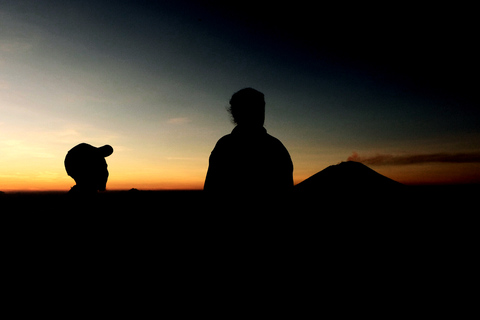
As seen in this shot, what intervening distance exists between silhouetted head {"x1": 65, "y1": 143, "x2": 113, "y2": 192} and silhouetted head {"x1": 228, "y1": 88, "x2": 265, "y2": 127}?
71.6 inches

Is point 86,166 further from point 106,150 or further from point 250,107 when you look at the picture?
point 250,107

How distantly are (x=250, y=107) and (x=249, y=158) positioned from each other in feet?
1.65

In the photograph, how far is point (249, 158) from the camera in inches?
81.2

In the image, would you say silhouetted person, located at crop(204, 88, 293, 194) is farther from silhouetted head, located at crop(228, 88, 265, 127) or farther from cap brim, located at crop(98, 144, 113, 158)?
cap brim, located at crop(98, 144, 113, 158)

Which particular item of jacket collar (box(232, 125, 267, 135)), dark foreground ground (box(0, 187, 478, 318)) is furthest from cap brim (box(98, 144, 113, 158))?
jacket collar (box(232, 125, 267, 135))

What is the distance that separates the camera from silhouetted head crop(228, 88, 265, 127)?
2.09 meters

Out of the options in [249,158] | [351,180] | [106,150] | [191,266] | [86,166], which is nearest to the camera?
[249,158]

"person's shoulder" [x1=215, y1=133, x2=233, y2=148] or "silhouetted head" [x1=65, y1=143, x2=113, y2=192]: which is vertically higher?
"person's shoulder" [x1=215, y1=133, x2=233, y2=148]

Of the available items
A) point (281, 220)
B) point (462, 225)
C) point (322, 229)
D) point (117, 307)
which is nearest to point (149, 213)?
point (117, 307)

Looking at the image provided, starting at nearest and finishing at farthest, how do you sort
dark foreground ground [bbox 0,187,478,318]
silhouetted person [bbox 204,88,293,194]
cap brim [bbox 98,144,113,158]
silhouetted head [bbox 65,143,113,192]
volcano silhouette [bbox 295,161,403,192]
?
dark foreground ground [bbox 0,187,478,318] → silhouetted person [bbox 204,88,293,194] → silhouetted head [bbox 65,143,113,192] → cap brim [bbox 98,144,113,158] → volcano silhouette [bbox 295,161,403,192]

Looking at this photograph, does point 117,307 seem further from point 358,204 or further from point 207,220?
point 358,204

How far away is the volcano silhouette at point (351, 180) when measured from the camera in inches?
446

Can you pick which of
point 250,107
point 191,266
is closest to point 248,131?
point 250,107

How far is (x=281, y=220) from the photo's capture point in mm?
1961
